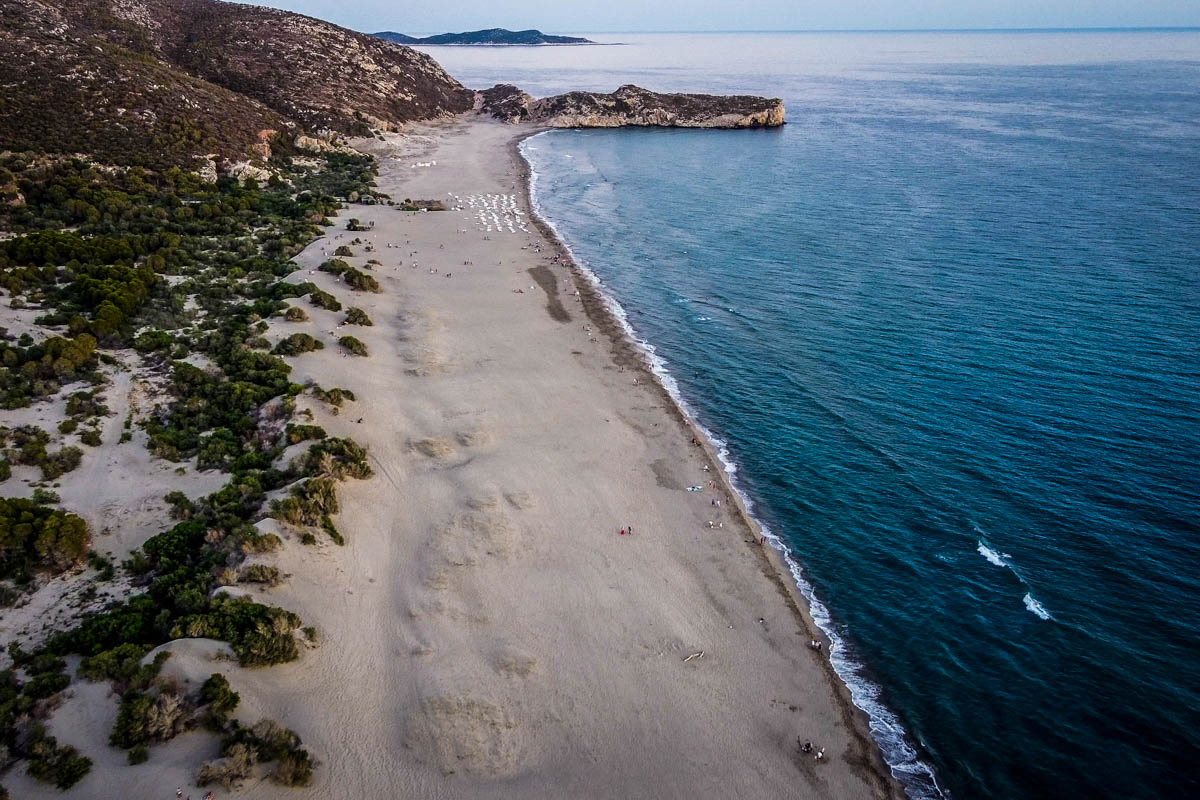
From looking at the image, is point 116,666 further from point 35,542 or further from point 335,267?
point 335,267

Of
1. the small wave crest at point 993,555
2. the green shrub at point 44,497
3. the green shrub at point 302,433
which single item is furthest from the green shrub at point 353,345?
the small wave crest at point 993,555

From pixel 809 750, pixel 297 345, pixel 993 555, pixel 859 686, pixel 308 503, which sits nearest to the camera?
pixel 809 750

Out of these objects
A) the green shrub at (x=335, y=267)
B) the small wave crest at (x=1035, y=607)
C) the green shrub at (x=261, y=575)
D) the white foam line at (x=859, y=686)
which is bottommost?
the white foam line at (x=859, y=686)

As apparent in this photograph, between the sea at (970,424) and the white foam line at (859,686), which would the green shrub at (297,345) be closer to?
the sea at (970,424)

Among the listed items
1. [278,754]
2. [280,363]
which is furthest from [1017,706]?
[280,363]

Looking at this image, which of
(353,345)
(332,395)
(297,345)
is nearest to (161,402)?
(297,345)

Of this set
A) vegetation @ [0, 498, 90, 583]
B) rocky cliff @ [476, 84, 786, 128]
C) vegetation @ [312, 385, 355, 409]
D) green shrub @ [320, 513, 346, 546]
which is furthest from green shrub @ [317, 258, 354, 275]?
rocky cliff @ [476, 84, 786, 128]
